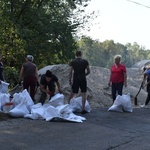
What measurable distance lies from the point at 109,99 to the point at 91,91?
2.37 feet

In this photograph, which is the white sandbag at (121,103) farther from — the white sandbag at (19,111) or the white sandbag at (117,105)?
the white sandbag at (19,111)

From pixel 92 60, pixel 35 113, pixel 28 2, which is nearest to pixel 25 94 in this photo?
pixel 35 113

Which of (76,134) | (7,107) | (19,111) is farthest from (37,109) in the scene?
(76,134)

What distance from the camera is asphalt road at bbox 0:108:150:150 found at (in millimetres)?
5293

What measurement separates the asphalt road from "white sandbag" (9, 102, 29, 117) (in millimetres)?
210

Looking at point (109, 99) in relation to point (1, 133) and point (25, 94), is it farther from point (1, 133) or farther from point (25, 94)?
point (1, 133)

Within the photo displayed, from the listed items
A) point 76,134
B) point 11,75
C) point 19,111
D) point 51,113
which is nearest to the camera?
point 76,134

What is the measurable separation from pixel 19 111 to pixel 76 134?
1894 millimetres

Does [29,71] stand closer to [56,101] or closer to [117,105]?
[56,101]

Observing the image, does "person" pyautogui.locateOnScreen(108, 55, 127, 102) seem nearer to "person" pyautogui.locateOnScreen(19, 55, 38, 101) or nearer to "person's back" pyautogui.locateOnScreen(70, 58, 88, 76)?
"person's back" pyautogui.locateOnScreen(70, 58, 88, 76)

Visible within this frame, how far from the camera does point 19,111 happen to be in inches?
297

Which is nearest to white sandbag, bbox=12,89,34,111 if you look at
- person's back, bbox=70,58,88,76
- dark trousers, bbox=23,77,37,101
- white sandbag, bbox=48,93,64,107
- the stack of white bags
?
the stack of white bags

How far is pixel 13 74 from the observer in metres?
17.7

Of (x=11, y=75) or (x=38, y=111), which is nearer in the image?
(x=38, y=111)
